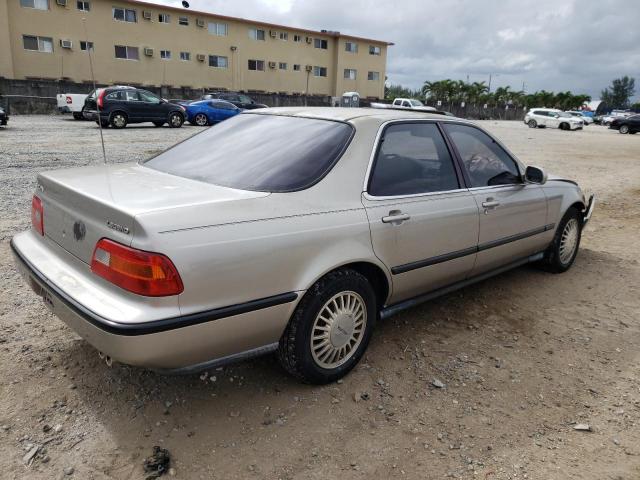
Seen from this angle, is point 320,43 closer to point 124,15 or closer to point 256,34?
point 256,34

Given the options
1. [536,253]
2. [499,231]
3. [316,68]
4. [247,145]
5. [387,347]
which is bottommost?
[387,347]

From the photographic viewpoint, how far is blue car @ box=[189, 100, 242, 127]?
74.7 ft

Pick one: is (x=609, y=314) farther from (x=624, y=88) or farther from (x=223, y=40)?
(x=624, y=88)

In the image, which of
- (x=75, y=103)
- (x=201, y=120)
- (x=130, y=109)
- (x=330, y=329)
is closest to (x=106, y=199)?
(x=330, y=329)

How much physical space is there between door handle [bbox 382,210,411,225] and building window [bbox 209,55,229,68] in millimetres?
41055

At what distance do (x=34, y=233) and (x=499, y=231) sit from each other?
3263mm

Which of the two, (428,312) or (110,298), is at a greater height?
(110,298)

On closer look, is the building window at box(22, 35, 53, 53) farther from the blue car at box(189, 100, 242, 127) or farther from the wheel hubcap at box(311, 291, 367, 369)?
the wheel hubcap at box(311, 291, 367, 369)

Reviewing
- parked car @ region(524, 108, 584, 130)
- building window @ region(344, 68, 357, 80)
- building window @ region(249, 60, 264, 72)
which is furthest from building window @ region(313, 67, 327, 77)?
parked car @ region(524, 108, 584, 130)

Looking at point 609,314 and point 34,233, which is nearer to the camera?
point 34,233

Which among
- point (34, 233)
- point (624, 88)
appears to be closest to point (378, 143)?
point (34, 233)

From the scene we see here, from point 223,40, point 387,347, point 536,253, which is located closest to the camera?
point 387,347

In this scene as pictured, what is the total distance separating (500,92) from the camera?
6881 centimetres

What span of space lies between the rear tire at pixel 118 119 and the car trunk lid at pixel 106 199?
59.0ft
